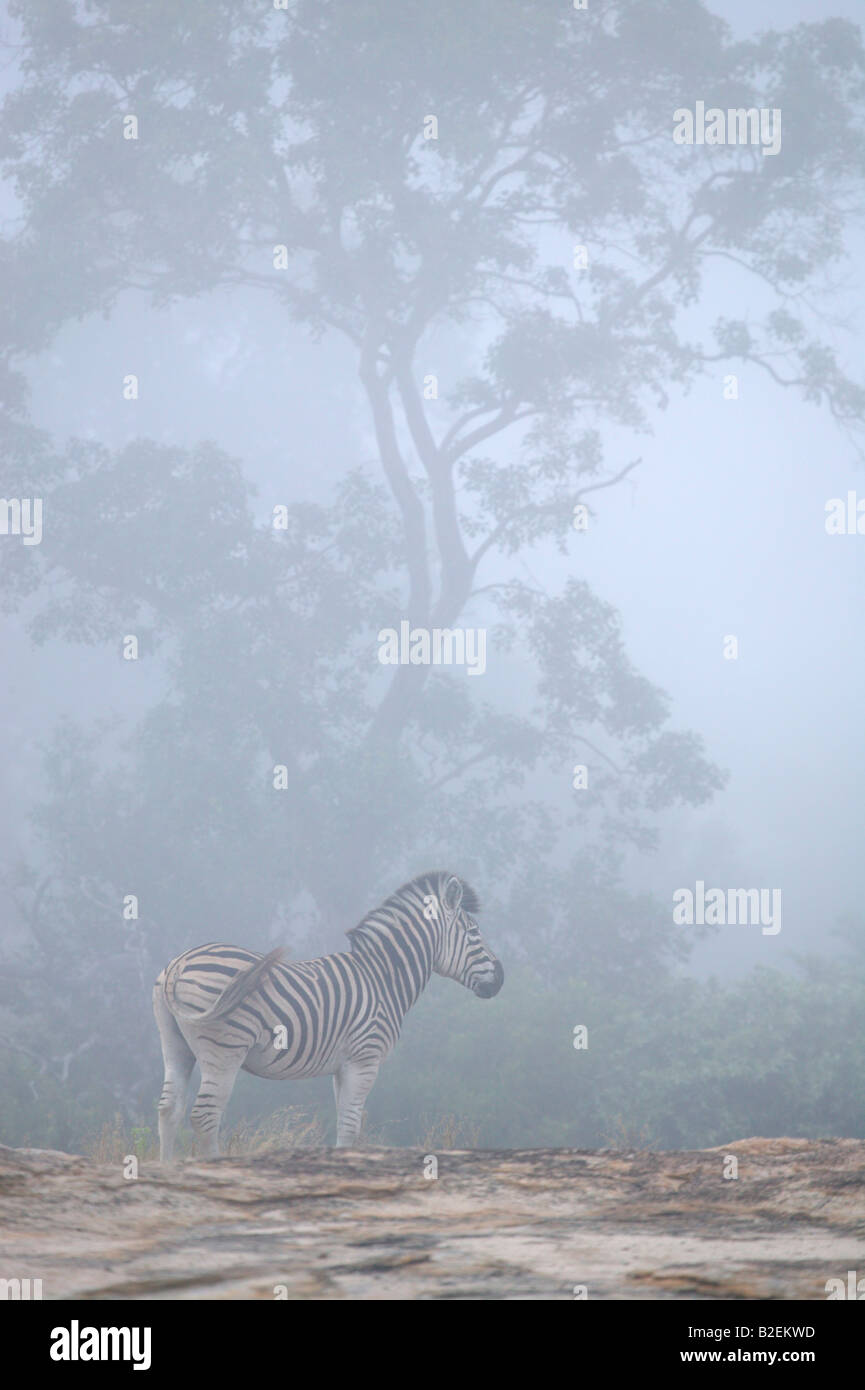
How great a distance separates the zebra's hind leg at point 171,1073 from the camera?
6883 mm

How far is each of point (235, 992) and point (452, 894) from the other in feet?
6.81

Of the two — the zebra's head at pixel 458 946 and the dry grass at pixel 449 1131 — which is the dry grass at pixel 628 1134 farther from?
the zebra's head at pixel 458 946

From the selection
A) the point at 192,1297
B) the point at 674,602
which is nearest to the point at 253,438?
the point at 674,602

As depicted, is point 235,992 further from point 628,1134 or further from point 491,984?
point 628,1134

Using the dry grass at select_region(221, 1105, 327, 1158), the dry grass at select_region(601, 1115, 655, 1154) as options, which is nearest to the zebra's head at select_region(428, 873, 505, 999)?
the dry grass at select_region(221, 1105, 327, 1158)

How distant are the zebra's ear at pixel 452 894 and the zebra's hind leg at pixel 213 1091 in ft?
6.14

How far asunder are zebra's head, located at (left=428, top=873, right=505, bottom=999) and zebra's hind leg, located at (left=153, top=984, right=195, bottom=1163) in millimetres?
1929

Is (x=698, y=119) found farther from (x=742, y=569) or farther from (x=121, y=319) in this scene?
(x=742, y=569)

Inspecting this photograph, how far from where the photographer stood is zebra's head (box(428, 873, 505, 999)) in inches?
326

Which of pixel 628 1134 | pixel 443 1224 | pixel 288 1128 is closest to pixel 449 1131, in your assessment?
pixel 288 1128

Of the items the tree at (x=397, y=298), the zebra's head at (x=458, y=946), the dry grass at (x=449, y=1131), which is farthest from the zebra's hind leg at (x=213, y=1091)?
the tree at (x=397, y=298)

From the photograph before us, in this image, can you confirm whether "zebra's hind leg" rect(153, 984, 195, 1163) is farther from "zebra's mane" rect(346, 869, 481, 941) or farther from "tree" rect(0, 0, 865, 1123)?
"tree" rect(0, 0, 865, 1123)

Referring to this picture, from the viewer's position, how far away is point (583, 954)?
1773cm

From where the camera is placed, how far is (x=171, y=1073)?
712 cm
